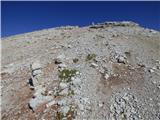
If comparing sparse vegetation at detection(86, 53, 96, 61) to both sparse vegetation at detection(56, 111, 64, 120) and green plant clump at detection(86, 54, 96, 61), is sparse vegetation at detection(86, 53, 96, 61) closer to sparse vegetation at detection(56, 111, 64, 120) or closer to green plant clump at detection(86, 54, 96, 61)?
green plant clump at detection(86, 54, 96, 61)

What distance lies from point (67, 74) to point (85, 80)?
137cm

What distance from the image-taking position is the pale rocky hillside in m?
15.1

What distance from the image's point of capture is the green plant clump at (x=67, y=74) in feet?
57.1

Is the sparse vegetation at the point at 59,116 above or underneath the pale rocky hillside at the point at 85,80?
underneath

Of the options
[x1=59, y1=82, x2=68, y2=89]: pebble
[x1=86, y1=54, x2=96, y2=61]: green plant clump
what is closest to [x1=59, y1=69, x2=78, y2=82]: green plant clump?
[x1=59, y1=82, x2=68, y2=89]: pebble

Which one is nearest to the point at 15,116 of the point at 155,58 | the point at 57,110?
the point at 57,110

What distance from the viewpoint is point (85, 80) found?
17219mm

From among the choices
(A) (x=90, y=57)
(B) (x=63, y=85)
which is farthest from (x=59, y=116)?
(A) (x=90, y=57)

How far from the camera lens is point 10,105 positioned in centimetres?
1642

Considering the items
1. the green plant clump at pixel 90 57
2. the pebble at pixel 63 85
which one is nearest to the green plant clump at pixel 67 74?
the pebble at pixel 63 85

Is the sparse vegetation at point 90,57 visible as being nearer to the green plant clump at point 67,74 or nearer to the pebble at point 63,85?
the green plant clump at point 67,74

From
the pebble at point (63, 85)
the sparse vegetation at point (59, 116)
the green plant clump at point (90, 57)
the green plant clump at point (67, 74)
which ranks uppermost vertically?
the green plant clump at point (90, 57)

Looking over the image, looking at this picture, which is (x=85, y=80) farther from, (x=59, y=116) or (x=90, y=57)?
(x=59, y=116)

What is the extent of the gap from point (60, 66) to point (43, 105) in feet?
12.8
